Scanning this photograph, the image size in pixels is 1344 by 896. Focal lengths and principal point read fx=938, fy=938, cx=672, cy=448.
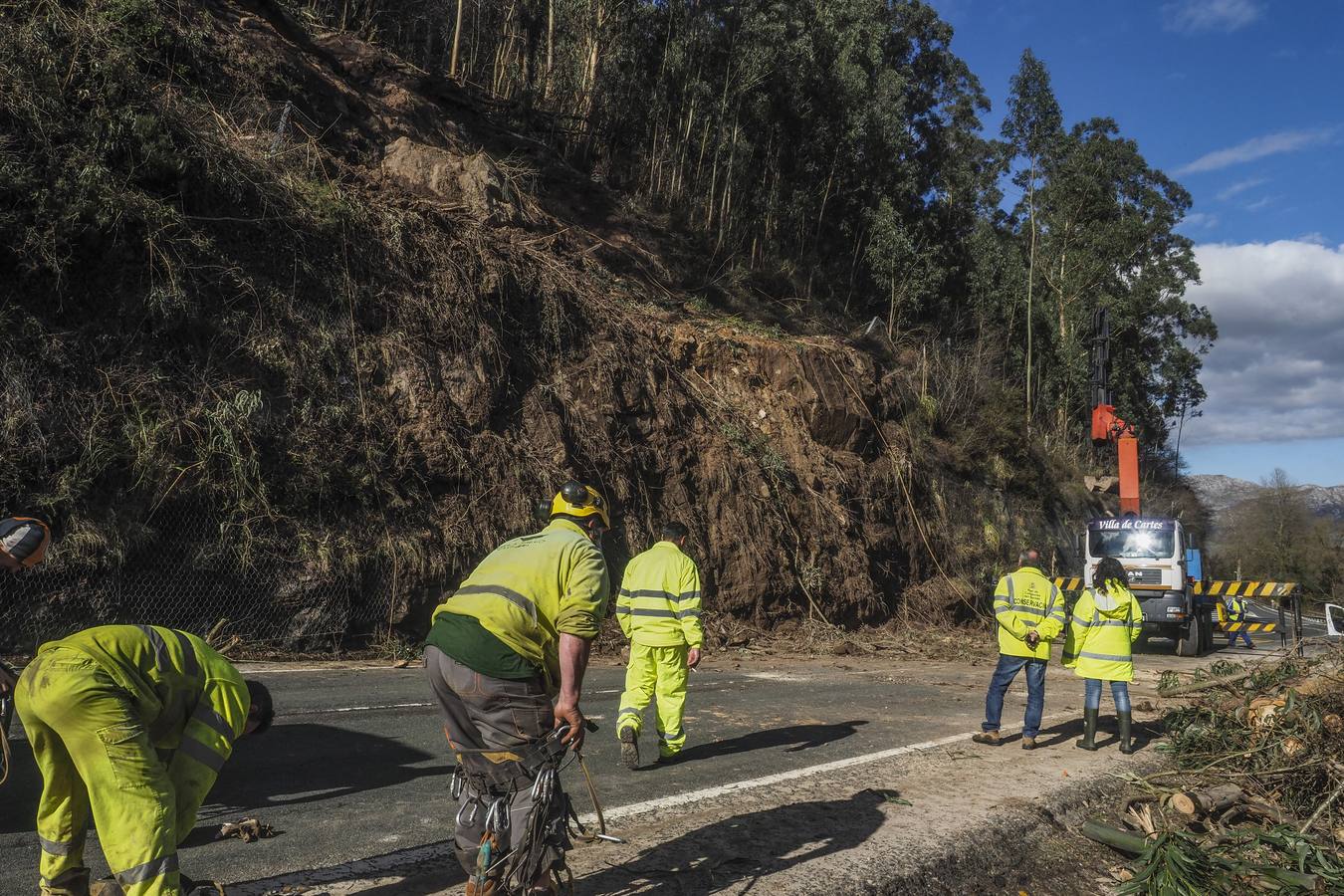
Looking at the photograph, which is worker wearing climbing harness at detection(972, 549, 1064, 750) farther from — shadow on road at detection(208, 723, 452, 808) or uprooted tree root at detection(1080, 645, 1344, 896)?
shadow on road at detection(208, 723, 452, 808)

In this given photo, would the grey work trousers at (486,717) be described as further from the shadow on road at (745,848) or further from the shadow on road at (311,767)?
the shadow on road at (311,767)

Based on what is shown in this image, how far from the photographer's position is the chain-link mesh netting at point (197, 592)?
9.55 metres

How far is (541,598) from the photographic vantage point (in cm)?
355

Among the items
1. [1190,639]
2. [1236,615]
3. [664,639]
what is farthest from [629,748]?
[1236,615]

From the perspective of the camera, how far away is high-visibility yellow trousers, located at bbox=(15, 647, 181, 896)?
2.97 m

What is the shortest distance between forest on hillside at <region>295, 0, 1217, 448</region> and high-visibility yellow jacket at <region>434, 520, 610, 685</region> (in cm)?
1984

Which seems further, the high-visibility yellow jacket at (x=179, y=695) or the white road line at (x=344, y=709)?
the white road line at (x=344, y=709)

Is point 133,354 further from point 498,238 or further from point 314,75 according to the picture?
point 314,75

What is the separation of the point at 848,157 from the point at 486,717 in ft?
95.4

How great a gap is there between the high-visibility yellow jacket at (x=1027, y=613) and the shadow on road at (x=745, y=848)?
8.97 feet

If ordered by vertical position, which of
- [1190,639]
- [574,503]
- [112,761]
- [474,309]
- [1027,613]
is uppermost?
[474,309]

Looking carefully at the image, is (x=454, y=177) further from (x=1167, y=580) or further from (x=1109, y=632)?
(x=1167, y=580)

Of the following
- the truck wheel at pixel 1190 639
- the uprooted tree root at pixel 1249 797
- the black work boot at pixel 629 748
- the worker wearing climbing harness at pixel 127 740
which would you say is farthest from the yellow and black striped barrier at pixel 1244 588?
the worker wearing climbing harness at pixel 127 740

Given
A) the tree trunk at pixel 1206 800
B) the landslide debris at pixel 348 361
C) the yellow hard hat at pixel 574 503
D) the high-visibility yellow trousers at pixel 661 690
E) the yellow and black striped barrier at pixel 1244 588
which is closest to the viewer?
the yellow hard hat at pixel 574 503
